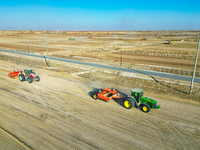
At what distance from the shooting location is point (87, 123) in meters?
12.5

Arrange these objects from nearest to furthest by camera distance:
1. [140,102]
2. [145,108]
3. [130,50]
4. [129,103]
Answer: [145,108] < [140,102] < [129,103] < [130,50]

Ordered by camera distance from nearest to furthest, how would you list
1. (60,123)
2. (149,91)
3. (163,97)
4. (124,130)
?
(124,130)
(60,123)
(163,97)
(149,91)

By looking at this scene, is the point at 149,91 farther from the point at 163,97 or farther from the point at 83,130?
the point at 83,130

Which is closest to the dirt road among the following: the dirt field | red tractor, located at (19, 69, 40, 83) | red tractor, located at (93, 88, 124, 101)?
red tractor, located at (93, 88, 124, 101)

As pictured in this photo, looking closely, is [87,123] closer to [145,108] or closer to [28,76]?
[145,108]

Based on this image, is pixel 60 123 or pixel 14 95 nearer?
pixel 60 123

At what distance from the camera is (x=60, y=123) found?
12.5 m

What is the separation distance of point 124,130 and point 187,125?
515 centimetres

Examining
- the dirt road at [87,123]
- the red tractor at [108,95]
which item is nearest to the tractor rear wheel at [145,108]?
the dirt road at [87,123]

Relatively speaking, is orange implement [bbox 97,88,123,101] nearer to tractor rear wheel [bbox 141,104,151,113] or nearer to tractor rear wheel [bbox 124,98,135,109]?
tractor rear wheel [bbox 124,98,135,109]

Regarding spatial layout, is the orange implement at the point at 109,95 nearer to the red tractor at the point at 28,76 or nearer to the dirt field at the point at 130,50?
the red tractor at the point at 28,76

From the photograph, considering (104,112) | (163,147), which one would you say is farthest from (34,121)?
(163,147)

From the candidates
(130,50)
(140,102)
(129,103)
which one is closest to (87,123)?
(129,103)

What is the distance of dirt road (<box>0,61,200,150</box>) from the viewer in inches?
408
